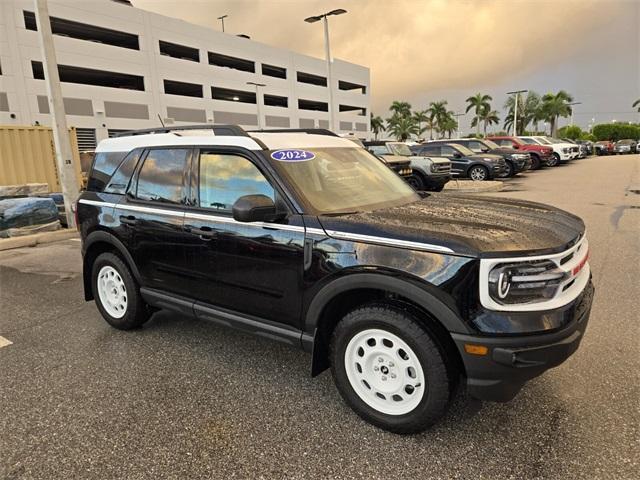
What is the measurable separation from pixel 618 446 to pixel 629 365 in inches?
43.2

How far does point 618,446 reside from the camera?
2465 millimetres

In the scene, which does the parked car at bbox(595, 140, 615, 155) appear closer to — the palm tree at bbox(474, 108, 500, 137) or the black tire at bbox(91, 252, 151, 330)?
the palm tree at bbox(474, 108, 500, 137)

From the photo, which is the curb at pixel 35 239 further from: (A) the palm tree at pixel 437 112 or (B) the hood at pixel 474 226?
(A) the palm tree at pixel 437 112

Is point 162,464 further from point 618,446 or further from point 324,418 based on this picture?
point 618,446

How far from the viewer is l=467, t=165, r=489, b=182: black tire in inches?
687

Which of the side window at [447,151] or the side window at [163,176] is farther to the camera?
the side window at [447,151]

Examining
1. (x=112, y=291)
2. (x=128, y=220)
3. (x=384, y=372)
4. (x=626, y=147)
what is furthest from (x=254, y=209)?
(x=626, y=147)

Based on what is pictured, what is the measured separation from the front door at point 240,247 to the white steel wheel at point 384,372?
484 millimetres

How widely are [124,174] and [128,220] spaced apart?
48 cm

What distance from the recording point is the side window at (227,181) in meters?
3.23

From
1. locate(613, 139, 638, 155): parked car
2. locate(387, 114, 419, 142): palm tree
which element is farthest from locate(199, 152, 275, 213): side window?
locate(387, 114, 419, 142): palm tree

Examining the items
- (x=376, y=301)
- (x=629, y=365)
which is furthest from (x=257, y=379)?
(x=629, y=365)

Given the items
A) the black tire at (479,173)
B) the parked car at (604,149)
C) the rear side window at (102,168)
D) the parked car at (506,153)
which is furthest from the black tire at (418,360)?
the parked car at (604,149)

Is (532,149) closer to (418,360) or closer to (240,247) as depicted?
(240,247)
